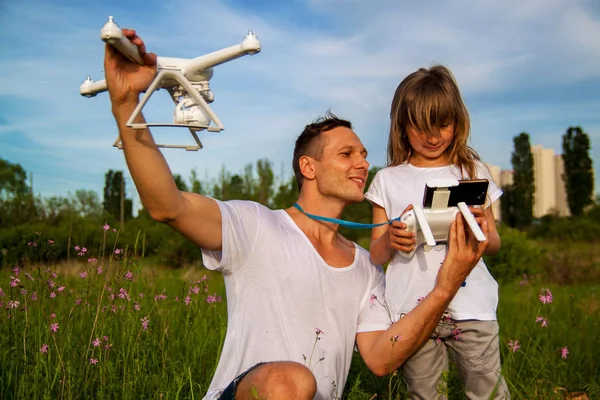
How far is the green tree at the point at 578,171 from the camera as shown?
37375 mm

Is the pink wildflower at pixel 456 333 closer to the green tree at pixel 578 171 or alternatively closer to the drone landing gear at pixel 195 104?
the drone landing gear at pixel 195 104

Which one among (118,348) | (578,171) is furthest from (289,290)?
Result: (578,171)

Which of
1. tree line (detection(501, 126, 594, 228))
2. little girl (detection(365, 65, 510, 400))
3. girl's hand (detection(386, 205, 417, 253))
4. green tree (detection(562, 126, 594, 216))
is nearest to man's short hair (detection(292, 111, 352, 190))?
little girl (detection(365, 65, 510, 400))

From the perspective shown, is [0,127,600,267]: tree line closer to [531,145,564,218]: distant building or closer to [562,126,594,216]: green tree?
[562,126,594,216]: green tree

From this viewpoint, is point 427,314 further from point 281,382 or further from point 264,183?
Result: point 264,183

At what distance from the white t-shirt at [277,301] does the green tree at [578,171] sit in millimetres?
38541

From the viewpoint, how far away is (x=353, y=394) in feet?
9.64

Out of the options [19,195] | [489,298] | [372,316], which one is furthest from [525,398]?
[19,195]

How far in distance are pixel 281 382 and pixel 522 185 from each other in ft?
124

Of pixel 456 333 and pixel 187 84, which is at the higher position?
pixel 187 84

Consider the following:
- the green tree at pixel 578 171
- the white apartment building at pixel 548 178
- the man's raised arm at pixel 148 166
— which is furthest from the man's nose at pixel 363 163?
the white apartment building at pixel 548 178

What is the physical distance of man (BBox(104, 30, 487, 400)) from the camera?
207 cm

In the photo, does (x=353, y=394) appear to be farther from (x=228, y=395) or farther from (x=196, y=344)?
(x=196, y=344)

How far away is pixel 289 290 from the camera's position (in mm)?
2506
